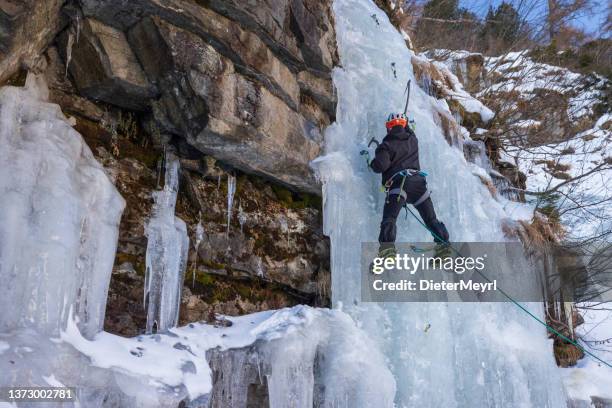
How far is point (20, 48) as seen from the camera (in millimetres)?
3355

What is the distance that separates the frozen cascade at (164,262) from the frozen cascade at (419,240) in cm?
138

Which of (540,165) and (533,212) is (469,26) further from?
(533,212)

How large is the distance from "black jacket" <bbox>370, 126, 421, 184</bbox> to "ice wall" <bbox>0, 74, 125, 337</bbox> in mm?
2418

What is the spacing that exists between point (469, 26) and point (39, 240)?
1205 cm

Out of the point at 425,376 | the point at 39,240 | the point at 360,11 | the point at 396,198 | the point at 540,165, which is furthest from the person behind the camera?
the point at 540,165

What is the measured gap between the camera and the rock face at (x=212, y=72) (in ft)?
12.6

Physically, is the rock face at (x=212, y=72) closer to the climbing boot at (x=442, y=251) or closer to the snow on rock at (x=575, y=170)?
the climbing boot at (x=442, y=251)

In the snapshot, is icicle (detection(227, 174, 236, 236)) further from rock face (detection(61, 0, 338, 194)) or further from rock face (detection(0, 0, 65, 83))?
rock face (detection(0, 0, 65, 83))

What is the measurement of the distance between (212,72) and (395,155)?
189cm

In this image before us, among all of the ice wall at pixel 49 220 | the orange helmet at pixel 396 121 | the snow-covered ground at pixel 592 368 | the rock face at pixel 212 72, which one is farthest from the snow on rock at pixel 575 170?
the ice wall at pixel 49 220

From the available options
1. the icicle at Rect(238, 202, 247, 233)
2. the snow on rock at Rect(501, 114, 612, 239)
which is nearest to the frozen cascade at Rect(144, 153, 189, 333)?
the icicle at Rect(238, 202, 247, 233)

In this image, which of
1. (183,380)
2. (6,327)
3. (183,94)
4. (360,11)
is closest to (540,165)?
(360,11)

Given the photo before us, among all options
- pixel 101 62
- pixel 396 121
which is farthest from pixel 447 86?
pixel 101 62

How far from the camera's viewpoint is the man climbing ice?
4570mm
